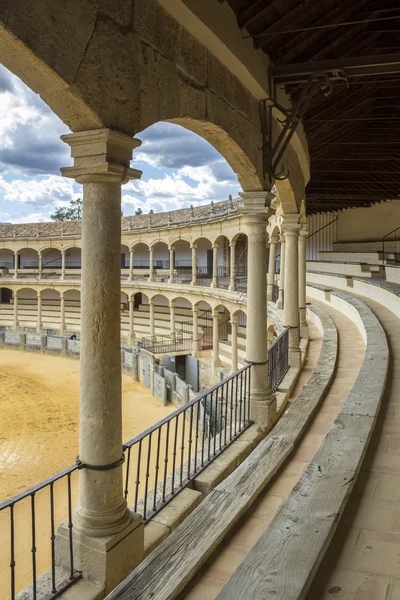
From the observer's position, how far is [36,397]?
18.1 m

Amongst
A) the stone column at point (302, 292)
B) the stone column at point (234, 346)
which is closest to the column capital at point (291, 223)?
the stone column at point (302, 292)

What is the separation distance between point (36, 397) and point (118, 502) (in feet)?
52.9

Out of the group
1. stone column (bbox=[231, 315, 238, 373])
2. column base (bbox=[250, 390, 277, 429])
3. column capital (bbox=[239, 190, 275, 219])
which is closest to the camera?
column capital (bbox=[239, 190, 275, 219])

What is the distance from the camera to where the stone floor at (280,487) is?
105 inches

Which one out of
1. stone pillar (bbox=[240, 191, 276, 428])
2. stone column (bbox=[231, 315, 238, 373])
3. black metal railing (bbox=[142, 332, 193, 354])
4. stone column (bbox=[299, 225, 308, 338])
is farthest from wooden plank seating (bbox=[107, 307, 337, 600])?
black metal railing (bbox=[142, 332, 193, 354])

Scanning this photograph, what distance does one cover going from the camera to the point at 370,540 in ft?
7.74

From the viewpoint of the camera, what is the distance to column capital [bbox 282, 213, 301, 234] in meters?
8.20

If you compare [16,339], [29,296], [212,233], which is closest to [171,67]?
[212,233]

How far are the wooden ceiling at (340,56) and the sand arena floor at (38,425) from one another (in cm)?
764

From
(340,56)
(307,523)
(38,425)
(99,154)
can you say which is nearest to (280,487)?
(307,523)

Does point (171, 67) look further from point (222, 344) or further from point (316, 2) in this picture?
point (222, 344)

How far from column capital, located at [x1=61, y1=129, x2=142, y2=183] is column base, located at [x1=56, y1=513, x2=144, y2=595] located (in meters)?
2.27

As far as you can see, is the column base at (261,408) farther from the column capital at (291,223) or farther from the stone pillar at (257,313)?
the column capital at (291,223)

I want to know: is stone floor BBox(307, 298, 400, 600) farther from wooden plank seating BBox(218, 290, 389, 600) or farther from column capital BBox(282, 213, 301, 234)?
column capital BBox(282, 213, 301, 234)
